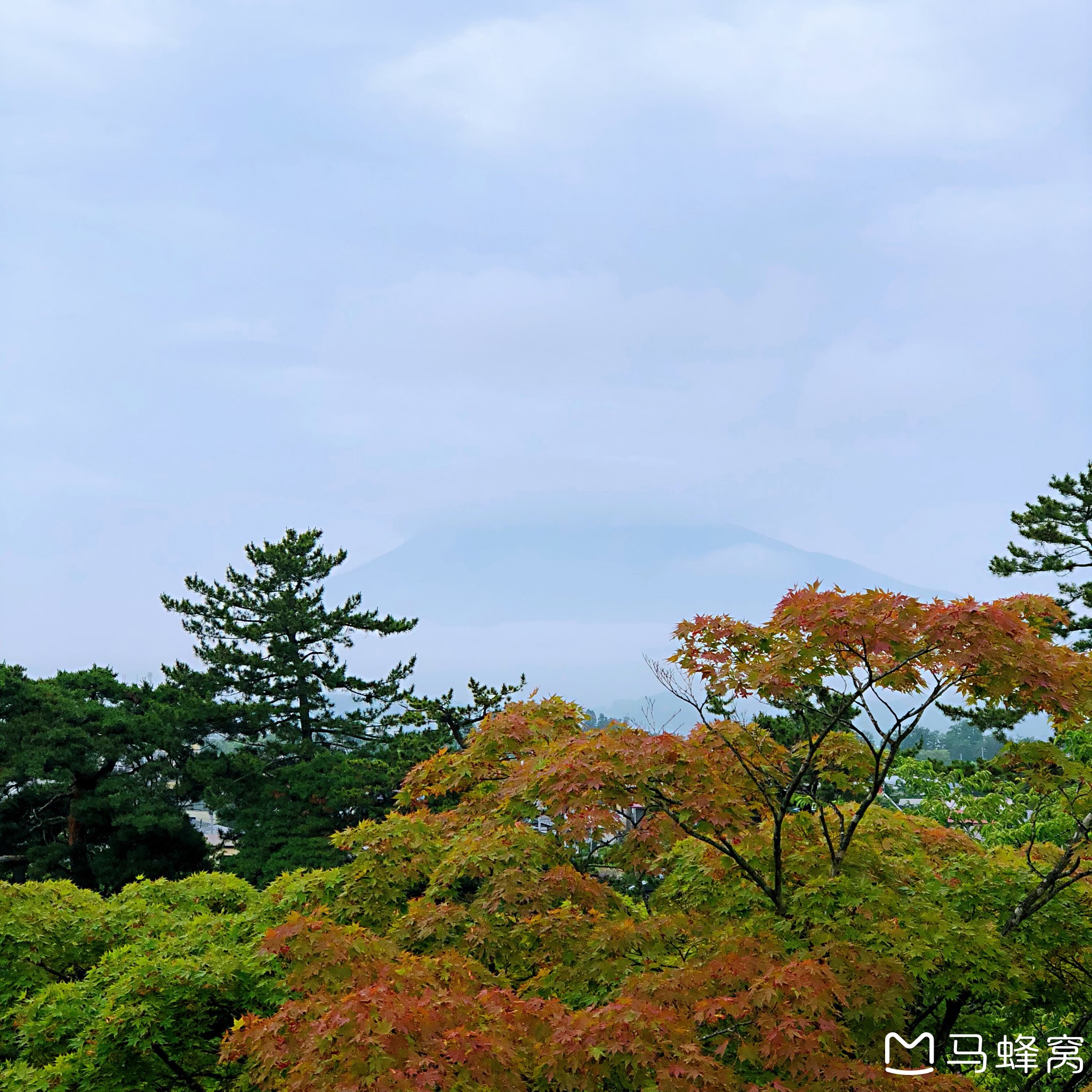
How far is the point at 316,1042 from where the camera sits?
4863 mm

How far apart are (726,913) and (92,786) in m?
23.7

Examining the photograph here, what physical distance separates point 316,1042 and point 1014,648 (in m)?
4.94

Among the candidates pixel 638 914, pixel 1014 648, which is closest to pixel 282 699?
pixel 638 914

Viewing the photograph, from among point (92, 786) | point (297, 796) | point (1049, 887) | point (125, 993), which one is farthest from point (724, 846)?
point (92, 786)

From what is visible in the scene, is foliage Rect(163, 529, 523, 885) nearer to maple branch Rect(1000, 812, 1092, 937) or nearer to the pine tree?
the pine tree

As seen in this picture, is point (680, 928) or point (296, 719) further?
point (296, 719)

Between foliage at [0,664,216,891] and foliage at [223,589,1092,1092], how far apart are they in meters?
19.0

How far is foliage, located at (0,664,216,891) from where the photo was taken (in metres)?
24.4

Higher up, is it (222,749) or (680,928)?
(222,749)

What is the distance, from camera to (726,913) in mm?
7129

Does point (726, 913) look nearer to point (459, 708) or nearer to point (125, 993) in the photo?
point (125, 993)

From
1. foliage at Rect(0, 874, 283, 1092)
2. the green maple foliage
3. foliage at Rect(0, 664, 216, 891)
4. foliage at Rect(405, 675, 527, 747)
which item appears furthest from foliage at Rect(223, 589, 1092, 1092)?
foliage at Rect(0, 664, 216, 891)

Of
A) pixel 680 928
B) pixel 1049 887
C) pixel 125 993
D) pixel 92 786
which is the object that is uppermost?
pixel 92 786

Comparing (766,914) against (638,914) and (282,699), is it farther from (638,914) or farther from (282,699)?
(282,699)
